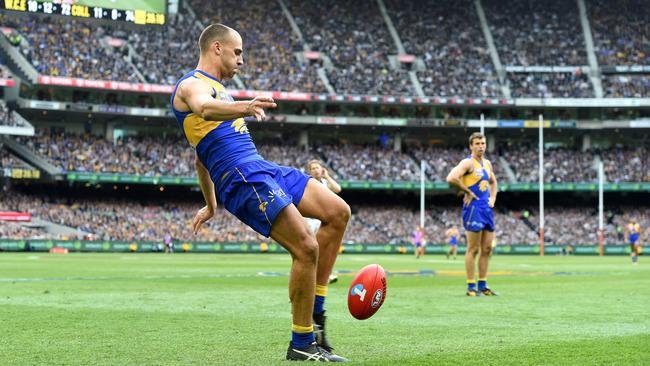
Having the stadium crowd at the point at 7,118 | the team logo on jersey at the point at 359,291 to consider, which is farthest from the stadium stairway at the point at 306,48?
the team logo on jersey at the point at 359,291

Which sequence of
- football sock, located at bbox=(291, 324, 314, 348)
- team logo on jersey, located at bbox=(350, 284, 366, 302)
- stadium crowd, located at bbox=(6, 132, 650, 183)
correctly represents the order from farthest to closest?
stadium crowd, located at bbox=(6, 132, 650, 183) → team logo on jersey, located at bbox=(350, 284, 366, 302) → football sock, located at bbox=(291, 324, 314, 348)

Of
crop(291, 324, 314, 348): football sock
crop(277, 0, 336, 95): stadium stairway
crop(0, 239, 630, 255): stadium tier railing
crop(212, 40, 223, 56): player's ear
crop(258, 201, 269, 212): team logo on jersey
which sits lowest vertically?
crop(0, 239, 630, 255): stadium tier railing

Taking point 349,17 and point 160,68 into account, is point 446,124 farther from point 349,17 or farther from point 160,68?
point 160,68

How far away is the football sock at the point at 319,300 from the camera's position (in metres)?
7.14

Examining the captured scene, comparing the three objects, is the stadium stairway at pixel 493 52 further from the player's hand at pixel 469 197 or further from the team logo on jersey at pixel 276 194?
the team logo on jersey at pixel 276 194

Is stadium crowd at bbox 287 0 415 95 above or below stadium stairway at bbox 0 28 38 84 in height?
above

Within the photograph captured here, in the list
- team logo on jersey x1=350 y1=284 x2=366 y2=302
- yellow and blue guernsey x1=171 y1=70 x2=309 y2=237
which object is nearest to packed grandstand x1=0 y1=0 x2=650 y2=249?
team logo on jersey x1=350 y1=284 x2=366 y2=302

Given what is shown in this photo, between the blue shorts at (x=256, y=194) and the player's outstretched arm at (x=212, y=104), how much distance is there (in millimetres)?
613

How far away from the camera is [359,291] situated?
7277 millimetres

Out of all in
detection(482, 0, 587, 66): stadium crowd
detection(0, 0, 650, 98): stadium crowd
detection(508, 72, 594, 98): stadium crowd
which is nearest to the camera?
detection(0, 0, 650, 98): stadium crowd

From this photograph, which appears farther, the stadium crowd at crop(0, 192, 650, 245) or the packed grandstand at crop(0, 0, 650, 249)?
the packed grandstand at crop(0, 0, 650, 249)

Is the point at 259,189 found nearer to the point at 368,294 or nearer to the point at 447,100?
the point at 368,294

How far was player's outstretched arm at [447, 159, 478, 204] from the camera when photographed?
14.9 meters

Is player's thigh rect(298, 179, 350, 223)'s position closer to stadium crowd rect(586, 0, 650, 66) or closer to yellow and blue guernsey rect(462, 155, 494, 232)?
yellow and blue guernsey rect(462, 155, 494, 232)
